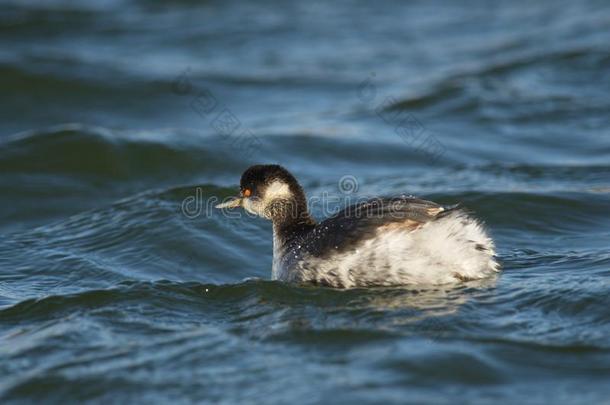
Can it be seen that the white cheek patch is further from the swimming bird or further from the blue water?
the blue water

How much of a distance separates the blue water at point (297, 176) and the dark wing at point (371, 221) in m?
0.37

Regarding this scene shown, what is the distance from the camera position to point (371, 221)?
7328 mm

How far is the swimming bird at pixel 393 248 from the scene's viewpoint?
23.7ft

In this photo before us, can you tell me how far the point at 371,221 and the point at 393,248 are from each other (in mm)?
254

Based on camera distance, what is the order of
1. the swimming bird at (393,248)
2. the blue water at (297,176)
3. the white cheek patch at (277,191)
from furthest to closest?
the white cheek patch at (277,191)
the swimming bird at (393,248)
the blue water at (297,176)

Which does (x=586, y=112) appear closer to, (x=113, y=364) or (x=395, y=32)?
(x=395, y=32)

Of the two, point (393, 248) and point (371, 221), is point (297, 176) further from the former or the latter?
point (393, 248)

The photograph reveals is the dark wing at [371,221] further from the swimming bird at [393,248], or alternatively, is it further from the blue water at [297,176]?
the blue water at [297,176]

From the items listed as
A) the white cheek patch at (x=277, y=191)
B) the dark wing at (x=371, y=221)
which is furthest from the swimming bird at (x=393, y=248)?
A: the white cheek patch at (x=277, y=191)

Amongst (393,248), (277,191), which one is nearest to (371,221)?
(393,248)

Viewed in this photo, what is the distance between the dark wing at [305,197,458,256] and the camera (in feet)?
23.8

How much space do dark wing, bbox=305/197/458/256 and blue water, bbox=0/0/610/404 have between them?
37cm

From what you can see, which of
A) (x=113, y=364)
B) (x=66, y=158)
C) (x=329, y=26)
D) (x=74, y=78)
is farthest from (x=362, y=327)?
(x=329, y=26)

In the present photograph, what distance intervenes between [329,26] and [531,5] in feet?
13.7
